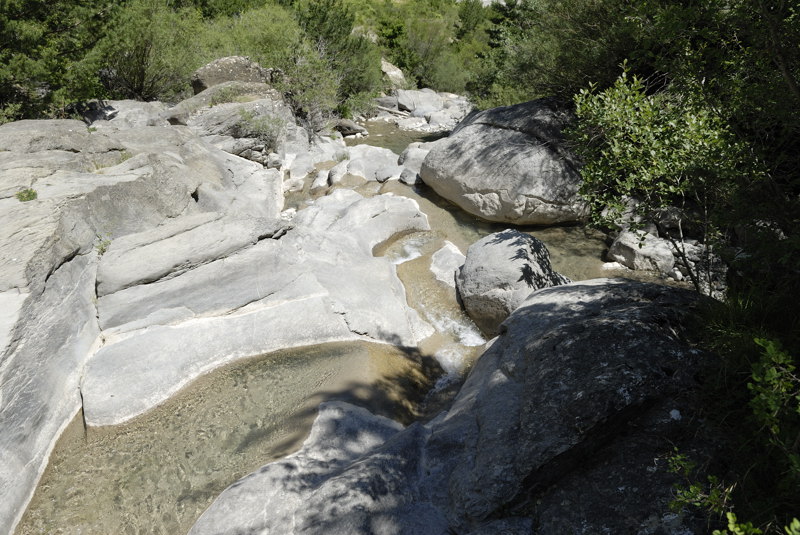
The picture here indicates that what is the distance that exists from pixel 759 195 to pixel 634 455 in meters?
2.59

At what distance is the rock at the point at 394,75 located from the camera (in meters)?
31.2

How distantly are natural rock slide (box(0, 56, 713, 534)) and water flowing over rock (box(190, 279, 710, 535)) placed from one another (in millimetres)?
17

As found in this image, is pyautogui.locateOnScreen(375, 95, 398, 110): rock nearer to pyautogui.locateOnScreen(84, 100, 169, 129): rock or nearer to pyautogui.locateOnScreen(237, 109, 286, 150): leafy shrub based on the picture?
pyautogui.locateOnScreen(237, 109, 286, 150): leafy shrub

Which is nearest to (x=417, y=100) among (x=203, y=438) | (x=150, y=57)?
(x=150, y=57)

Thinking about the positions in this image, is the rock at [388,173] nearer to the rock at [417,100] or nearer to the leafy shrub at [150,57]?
the leafy shrub at [150,57]

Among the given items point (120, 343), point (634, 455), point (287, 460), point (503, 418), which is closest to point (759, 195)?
point (634, 455)

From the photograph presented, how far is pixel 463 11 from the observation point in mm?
41281

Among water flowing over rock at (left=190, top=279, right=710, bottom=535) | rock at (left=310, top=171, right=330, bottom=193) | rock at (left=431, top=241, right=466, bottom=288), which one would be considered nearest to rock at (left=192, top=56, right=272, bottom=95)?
rock at (left=310, top=171, right=330, bottom=193)

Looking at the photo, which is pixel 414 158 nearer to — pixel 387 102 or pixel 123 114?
pixel 123 114

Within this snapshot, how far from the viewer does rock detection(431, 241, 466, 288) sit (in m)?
9.22

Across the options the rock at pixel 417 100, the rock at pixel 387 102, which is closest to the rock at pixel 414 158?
the rock at pixel 417 100

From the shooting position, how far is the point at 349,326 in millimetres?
7434

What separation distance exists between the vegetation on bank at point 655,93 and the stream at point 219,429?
363 cm

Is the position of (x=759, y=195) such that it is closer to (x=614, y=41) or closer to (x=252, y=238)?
(x=252, y=238)
